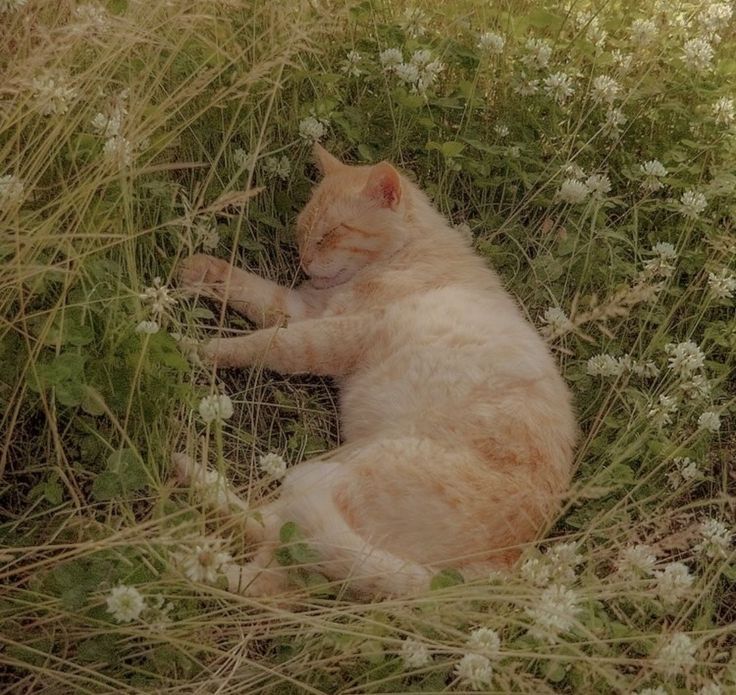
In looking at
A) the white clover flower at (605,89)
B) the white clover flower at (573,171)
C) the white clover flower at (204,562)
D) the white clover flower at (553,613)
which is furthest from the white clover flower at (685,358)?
the white clover flower at (204,562)

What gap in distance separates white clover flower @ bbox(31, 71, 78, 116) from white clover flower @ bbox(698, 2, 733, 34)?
2647mm

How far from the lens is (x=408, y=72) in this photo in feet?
12.1

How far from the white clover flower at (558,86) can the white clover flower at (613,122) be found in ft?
0.57

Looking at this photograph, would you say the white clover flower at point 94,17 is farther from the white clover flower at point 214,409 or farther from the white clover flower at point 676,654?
the white clover flower at point 676,654

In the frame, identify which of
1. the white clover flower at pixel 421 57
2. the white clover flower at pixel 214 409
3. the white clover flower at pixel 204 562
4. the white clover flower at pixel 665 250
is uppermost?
the white clover flower at pixel 421 57

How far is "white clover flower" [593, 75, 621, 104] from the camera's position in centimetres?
383

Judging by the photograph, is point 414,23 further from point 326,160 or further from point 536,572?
point 536,572

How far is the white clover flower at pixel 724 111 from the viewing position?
12.6 ft

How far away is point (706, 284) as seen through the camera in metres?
3.72

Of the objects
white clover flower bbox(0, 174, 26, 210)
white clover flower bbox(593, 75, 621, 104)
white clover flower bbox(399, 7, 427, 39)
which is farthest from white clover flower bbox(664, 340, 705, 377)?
white clover flower bbox(0, 174, 26, 210)

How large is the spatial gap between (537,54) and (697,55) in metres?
0.62

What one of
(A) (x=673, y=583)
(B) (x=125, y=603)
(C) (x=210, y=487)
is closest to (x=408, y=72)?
(C) (x=210, y=487)

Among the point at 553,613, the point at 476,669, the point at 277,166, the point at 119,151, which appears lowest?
the point at 476,669

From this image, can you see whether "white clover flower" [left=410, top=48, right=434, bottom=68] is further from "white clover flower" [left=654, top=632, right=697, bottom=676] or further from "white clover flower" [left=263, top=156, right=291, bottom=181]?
"white clover flower" [left=654, top=632, right=697, bottom=676]
